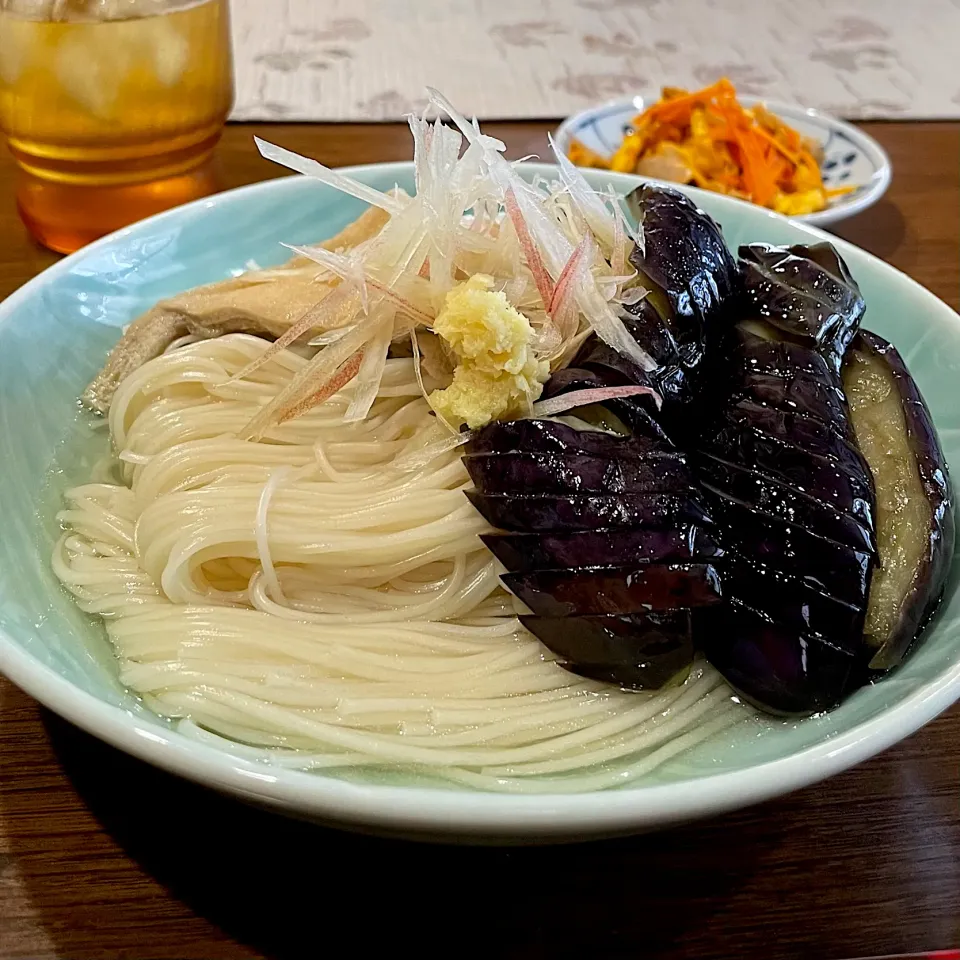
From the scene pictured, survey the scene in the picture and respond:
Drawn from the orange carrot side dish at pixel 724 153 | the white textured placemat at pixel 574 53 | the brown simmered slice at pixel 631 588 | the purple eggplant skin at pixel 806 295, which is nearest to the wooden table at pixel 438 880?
the brown simmered slice at pixel 631 588

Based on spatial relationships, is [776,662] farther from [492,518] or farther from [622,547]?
[492,518]

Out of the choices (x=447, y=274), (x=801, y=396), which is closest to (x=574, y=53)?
(x=447, y=274)

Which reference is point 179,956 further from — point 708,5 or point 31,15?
point 708,5

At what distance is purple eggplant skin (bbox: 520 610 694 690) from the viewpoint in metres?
1.38

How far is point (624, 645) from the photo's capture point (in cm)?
141

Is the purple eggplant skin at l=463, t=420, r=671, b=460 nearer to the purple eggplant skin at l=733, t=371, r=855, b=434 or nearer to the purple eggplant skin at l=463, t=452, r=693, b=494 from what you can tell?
the purple eggplant skin at l=463, t=452, r=693, b=494

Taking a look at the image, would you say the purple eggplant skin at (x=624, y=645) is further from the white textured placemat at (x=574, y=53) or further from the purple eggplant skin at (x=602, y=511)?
the white textured placemat at (x=574, y=53)

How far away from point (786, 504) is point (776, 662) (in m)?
0.25

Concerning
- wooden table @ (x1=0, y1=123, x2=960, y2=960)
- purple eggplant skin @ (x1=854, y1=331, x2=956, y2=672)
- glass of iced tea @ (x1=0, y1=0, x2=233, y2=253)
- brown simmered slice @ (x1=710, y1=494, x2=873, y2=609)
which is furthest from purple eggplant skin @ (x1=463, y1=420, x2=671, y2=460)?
glass of iced tea @ (x1=0, y1=0, x2=233, y2=253)

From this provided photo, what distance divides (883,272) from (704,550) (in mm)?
1205

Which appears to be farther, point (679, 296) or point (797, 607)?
point (679, 296)

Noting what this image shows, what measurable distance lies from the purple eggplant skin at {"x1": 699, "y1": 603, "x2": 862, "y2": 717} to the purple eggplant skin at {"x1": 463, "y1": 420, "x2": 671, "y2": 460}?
289 millimetres

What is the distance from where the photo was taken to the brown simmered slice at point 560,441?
1.46 m

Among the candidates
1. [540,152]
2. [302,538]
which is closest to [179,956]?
[302,538]
